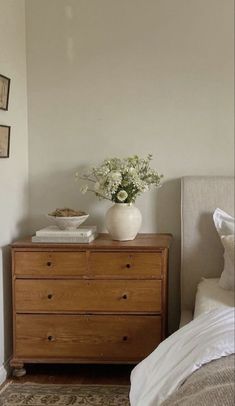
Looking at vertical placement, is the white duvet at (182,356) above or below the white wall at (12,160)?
below

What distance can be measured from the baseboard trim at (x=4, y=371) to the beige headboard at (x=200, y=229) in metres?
1.16

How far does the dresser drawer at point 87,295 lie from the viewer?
302 centimetres

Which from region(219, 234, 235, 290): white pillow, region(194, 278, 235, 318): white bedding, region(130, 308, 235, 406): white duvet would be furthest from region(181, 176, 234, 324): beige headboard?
region(130, 308, 235, 406): white duvet

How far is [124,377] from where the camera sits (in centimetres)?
317

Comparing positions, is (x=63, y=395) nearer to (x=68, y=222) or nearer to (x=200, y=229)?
(x=68, y=222)

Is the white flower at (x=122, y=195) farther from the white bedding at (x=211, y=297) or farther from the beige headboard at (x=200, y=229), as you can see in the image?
the white bedding at (x=211, y=297)

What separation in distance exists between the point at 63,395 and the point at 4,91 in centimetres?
180

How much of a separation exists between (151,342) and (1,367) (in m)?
0.92

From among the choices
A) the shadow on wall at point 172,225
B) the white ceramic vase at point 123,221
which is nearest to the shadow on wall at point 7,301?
the white ceramic vase at point 123,221

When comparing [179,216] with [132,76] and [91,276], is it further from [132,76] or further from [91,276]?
[132,76]

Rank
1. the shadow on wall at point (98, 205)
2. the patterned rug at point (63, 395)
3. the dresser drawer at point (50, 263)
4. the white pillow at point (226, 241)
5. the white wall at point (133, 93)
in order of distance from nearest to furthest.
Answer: the patterned rug at point (63, 395), the white pillow at point (226, 241), the dresser drawer at point (50, 263), the white wall at point (133, 93), the shadow on wall at point (98, 205)

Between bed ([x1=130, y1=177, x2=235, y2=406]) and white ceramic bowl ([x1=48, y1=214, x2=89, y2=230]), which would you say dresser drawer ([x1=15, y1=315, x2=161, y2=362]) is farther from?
white ceramic bowl ([x1=48, y1=214, x2=89, y2=230])

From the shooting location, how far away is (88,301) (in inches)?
120

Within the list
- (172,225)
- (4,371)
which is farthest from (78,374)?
(172,225)
